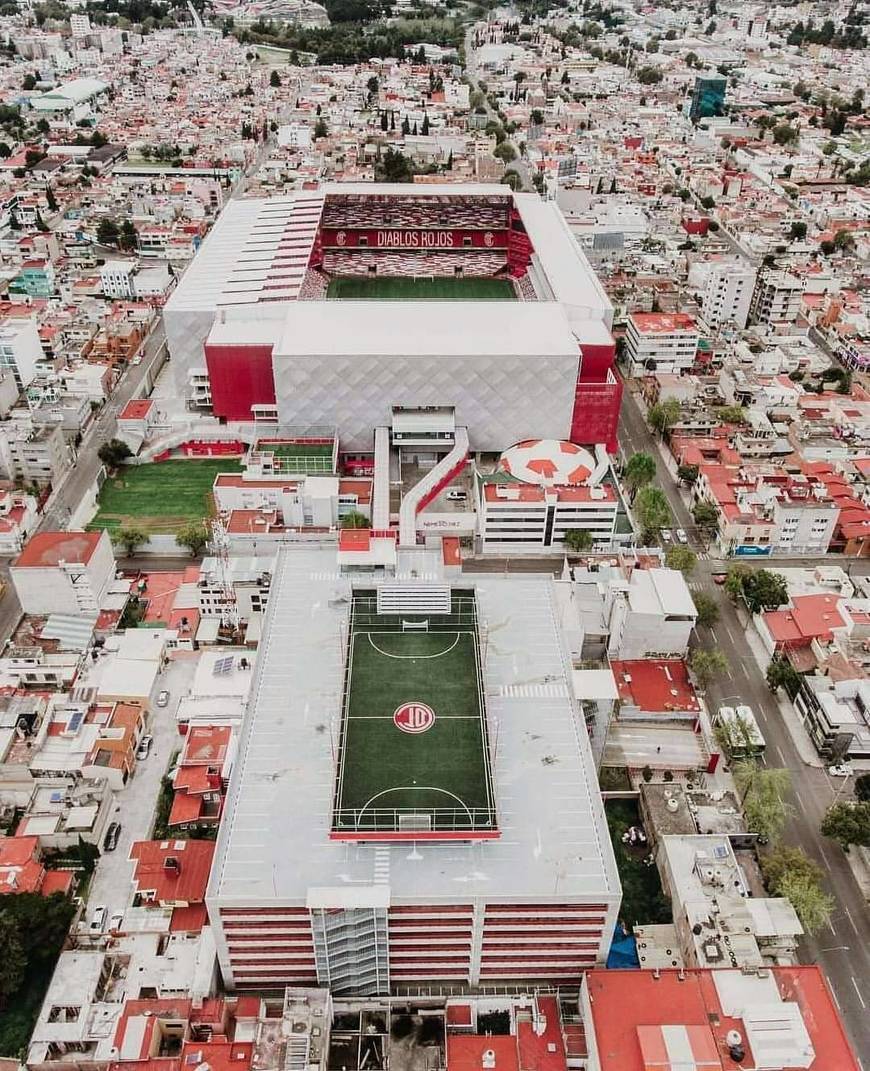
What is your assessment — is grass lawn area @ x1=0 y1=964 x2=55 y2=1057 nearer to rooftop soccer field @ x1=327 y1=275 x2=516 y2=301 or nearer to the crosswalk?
the crosswalk

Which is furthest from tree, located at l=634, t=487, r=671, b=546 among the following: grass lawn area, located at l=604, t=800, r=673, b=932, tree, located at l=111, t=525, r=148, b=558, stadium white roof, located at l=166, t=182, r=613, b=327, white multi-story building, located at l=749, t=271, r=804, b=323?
white multi-story building, located at l=749, t=271, r=804, b=323

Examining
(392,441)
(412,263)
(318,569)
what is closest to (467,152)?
(412,263)

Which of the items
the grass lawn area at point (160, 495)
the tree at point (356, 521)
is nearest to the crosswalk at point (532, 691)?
the tree at point (356, 521)

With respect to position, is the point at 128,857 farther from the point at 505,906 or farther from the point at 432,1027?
the point at 505,906

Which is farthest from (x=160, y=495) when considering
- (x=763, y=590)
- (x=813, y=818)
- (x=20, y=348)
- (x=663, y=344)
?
(x=813, y=818)

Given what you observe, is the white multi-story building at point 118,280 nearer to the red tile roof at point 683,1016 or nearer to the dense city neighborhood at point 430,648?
the dense city neighborhood at point 430,648

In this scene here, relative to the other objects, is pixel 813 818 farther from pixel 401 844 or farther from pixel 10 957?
pixel 10 957
